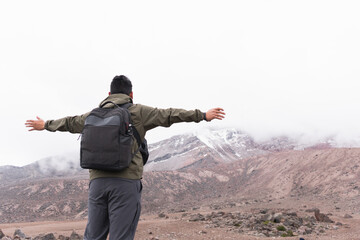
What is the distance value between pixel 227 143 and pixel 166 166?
3212 centimetres

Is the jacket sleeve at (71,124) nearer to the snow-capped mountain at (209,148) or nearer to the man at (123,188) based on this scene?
the man at (123,188)

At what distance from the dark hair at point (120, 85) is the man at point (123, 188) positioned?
0.24 ft

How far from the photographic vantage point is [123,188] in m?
2.66

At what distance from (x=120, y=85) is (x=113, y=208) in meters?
1.30

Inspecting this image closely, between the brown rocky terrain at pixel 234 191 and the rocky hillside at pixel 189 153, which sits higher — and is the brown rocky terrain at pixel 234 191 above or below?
above

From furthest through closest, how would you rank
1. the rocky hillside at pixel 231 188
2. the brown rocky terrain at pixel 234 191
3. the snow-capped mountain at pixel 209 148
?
the snow-capped mountain at pixel 209 148 → the rocky hillside at pixel 231 188 → the brown rocky terrain at pixel 234 191

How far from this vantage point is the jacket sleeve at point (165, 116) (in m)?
2.90

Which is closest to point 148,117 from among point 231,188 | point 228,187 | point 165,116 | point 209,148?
point 165,116

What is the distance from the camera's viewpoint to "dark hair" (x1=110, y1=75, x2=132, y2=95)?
3.12 metres

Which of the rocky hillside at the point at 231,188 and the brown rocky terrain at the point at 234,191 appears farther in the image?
the rocky hillside at the point at 231,188

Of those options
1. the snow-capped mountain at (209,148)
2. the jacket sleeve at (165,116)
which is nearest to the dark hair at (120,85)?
the jacket sleeve at (165,116)

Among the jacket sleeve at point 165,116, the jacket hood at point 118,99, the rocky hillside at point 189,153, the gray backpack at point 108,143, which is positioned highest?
the jacket hood at point 118,99

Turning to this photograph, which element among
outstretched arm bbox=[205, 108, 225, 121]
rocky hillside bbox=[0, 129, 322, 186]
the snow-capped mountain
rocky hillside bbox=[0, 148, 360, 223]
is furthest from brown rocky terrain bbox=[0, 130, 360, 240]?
rocky hillside bbox=[0, 129, 322, 186]

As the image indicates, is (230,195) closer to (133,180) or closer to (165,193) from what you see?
(165,193)
